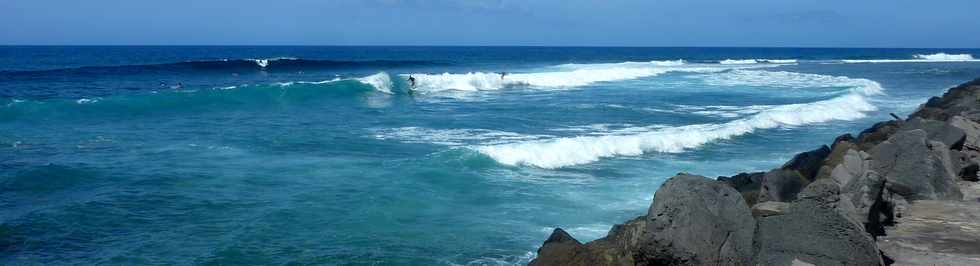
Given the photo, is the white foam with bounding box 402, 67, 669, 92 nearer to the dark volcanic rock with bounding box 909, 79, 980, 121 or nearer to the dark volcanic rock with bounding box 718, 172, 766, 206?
the dark volcanic rock with bounding box 909, 79, 980, 121

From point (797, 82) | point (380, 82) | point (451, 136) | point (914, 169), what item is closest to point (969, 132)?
point (914, 169)

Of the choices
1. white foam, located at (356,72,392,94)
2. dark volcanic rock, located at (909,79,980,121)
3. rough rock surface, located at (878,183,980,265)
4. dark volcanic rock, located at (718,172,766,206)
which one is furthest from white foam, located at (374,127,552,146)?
white foam, located at (356,72,392,94)

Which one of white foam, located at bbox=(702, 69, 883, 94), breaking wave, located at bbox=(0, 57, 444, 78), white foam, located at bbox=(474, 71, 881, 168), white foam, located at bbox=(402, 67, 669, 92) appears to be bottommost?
breaking wave, located at bbox=(0, 57, 444, 78)

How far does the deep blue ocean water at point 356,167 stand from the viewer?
933 cm

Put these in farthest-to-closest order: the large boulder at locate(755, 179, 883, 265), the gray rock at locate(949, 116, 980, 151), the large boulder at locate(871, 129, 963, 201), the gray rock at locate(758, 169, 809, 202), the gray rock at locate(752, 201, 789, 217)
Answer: the gray rock at locate(949, 116, 980, 151)
the large boulder at locate(871, 129, 963, 201)
the gray rock at locate(758, 169, 809, 202)
the gray rock at locate(752, 201, 789, 217)
the large boulder at locate(755, 179, 883, 265)

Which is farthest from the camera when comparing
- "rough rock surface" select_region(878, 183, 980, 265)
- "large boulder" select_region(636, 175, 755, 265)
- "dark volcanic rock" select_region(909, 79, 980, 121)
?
"dark volcanic rock" select_region(909, 79, 980, 121)

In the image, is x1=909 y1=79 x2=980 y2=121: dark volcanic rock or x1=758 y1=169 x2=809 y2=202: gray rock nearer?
x1=758 y1=169 x2=809 y2=202: gray rock

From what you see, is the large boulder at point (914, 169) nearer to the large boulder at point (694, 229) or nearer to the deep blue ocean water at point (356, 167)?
the deep blue ocean water at point (356, 167)

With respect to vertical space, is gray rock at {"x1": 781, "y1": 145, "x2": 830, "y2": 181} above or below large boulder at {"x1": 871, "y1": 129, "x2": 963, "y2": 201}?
below

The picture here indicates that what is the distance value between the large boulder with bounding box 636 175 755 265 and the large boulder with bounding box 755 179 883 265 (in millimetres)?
151

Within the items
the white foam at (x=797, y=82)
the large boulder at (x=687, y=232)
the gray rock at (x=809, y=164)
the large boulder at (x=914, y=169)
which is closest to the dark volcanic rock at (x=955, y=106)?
the gray rock at (x=809, y=164)

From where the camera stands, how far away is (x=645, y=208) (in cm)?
1091

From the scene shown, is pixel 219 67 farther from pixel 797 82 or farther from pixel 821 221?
pixel 821 221

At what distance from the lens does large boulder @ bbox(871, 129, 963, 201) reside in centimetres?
866
